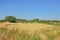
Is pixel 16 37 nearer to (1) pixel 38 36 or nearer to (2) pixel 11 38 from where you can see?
(2) pixel 11 38

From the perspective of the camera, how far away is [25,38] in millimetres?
13102

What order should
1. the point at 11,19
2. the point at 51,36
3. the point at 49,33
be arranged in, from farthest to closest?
the point at 11,19 < the point at 49,33 < the point at 51,36

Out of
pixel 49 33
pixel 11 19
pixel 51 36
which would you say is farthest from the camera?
pixel 11 19

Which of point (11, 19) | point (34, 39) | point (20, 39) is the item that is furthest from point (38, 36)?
point (11, 19)

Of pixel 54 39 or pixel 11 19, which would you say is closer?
pixel 54 39

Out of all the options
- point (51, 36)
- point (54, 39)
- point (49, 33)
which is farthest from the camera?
point (49, 33)

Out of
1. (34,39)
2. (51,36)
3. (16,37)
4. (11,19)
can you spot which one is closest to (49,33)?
(51,36)

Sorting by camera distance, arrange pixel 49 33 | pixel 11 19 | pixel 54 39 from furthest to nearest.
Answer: pixel 11 19, pixel 49 33, pixel 54 39

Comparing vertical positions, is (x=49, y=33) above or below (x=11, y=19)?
above

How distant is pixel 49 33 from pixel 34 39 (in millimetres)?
Result: 1728

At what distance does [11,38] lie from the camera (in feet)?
44.1

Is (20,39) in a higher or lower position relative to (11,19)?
higher

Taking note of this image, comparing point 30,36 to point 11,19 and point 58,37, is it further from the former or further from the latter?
point 11,19

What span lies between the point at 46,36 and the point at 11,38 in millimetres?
2668
